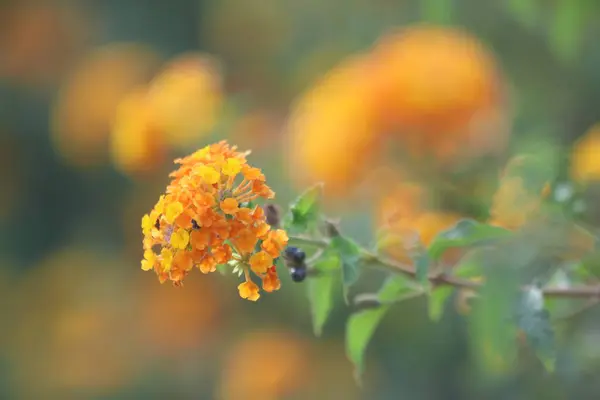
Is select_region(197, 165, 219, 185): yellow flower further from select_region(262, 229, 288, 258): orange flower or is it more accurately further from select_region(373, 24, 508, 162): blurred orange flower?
select_region(373, 24, 508, 162): blurred orange flower

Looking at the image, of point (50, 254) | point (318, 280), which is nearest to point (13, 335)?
point (50, 254)

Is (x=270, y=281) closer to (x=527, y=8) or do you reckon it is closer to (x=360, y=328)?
(x=360, y=328)

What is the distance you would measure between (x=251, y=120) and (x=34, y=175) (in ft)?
1.80

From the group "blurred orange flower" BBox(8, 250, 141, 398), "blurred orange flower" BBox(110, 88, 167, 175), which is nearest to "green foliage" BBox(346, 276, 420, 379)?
"blurred orange flower" BBox(110, 88, 167, 175)

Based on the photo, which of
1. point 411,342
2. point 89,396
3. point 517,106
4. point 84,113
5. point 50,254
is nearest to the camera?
point 517,106

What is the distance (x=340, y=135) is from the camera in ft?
1.80

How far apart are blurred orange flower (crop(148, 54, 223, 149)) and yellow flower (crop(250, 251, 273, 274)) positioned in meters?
0.30

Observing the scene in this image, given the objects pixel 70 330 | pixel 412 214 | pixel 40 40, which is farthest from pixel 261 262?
pixel 40 40

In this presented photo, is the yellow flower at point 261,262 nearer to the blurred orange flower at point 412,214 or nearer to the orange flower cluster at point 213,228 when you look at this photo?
the orange flower cluster at point 213,228

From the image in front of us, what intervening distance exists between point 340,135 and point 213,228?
10.6 inches

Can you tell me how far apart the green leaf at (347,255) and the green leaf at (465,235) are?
35 millimetres

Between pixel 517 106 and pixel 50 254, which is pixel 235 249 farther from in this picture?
pixel 50 254

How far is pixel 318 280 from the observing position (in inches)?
14.5

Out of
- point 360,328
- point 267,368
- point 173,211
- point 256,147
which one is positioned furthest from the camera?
point 267,368
